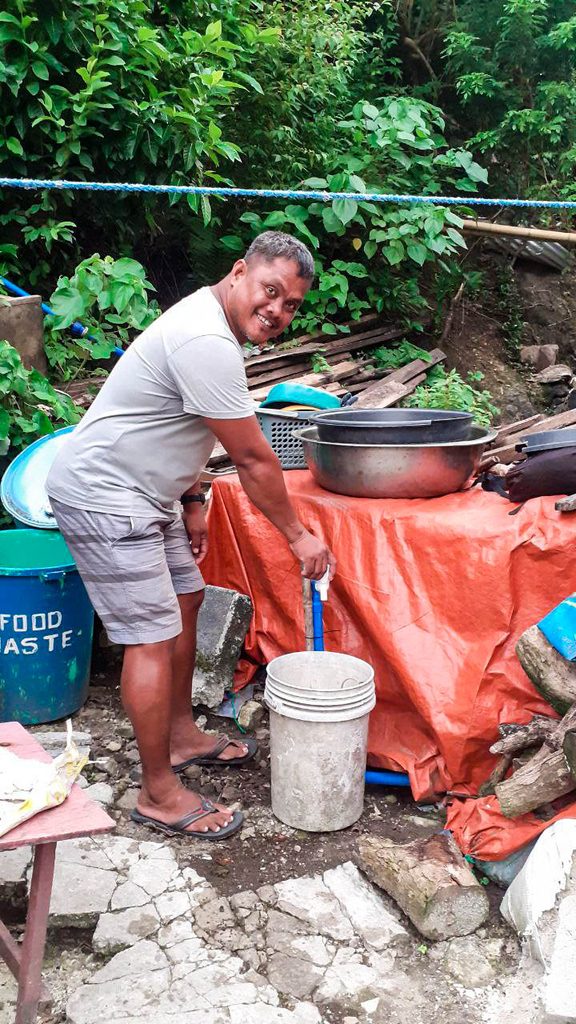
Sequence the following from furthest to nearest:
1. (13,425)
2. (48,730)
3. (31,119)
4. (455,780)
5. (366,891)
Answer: (31,119)
(13,425)
(48,730)
(455,780)
(366,891)

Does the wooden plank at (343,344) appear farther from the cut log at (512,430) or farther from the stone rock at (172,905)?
the stone rock at (172,905)

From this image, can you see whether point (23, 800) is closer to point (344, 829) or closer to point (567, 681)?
point (344, 829)

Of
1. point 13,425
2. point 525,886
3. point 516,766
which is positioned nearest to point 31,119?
point 13,425

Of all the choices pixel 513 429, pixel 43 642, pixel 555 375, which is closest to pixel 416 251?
pixel 555 375

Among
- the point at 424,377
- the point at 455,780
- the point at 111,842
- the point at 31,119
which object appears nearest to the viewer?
the point at 111,842

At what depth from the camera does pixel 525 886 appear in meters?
2.49

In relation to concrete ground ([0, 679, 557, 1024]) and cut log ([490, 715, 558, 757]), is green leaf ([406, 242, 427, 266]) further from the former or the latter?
concrete ground ([0, 679, 557, 1024])

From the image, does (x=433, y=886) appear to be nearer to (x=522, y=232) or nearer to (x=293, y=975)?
(x=293, y=975)

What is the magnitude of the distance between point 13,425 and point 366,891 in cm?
278

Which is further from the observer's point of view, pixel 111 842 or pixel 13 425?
pixel 13 425

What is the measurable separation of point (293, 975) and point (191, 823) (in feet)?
2.47

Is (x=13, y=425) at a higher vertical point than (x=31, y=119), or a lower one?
lower

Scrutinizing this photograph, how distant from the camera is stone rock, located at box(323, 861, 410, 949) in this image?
261 centimetres

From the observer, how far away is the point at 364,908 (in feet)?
8.96
